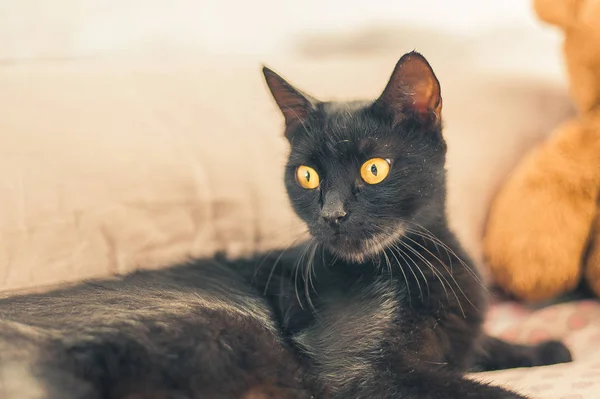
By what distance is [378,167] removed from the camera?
94 cm

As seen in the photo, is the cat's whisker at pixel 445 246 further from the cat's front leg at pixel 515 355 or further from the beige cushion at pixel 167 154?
the beige cushion at pixel 167 154

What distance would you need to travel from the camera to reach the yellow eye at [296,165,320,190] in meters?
1.00

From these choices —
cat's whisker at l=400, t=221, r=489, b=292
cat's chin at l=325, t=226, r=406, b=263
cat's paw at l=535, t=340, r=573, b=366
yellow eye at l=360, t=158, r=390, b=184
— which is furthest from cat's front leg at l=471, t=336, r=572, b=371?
yellow eye at l=360, t=158, r=390, b=184

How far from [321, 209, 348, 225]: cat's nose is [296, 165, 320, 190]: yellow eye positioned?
3.7 inches

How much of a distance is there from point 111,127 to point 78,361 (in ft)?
1.99

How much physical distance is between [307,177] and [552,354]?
1.88ft

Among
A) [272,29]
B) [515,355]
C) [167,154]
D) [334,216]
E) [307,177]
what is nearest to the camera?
[334,216]

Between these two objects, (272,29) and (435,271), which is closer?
(435,271)

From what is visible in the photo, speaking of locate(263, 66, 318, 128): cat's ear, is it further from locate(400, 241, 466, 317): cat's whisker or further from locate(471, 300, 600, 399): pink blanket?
locate(471, 300, 600, 399): pink blanket

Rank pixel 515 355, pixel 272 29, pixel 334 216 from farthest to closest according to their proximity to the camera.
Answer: pixel 272 29
pixel 515 355
pixel 334 216

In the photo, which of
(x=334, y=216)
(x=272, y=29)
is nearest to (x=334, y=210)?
(x=334, y=216)

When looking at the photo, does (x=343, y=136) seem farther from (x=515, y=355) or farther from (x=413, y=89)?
(x=515, y=355)

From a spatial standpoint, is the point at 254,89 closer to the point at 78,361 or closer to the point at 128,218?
the point at 128,218

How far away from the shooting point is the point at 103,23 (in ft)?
4.77
